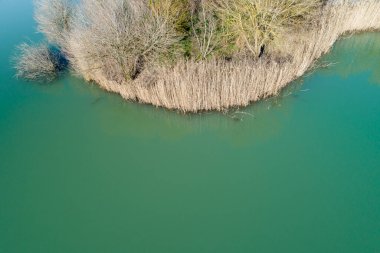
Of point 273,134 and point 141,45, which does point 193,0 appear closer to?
point 141,45

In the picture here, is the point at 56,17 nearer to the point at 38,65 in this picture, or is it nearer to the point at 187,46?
the point at 38,65

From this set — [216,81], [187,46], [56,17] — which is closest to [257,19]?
[187,46]

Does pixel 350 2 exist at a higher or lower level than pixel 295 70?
higher

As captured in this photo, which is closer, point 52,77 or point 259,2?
point 259,2

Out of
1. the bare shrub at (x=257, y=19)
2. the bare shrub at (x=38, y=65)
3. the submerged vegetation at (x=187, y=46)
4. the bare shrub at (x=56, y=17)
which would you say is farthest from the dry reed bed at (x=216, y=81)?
the bare shrub at (x=56, y=17)

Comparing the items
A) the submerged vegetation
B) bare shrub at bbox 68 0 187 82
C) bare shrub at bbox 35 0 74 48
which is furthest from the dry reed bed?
bare shrub at bbox 35 0 74 48

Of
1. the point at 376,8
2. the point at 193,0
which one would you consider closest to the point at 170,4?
the point at 193,0
